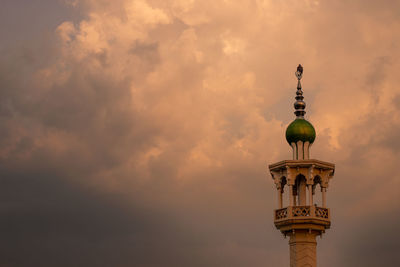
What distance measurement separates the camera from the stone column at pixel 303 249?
58781 mm

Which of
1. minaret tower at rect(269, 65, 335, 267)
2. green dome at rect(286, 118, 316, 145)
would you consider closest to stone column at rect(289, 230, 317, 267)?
minaret tower at rect(269, 65, 335, 267)

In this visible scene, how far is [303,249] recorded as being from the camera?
2324 inches

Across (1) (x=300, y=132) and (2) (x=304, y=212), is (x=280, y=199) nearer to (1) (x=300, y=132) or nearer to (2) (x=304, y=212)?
(2) (x=304, y=212)

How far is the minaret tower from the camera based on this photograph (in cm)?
5897

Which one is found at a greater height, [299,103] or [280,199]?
[299,103]

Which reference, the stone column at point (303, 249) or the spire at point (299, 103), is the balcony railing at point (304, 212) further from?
the spire at point (299, 103)

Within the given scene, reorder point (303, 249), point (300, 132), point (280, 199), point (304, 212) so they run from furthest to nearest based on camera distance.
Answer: point (300, 132), point (280, 199), point (304, 212), point (303, 249)

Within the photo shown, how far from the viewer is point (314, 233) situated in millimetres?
59562

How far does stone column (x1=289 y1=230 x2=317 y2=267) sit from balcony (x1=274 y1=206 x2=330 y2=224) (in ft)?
3.99

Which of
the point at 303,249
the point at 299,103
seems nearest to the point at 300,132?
the point at 299,103

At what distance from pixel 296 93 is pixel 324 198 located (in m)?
9.10

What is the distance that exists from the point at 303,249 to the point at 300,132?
9.33 m

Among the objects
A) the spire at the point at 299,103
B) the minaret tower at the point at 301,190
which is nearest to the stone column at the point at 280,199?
the minaret tower at the point at 301,190

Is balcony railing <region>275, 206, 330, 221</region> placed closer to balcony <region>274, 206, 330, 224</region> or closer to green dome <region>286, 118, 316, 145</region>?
balcony <region>274, 206, 330, 224</region>
